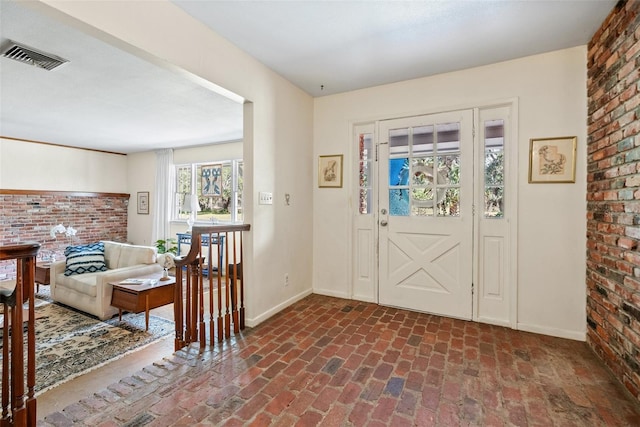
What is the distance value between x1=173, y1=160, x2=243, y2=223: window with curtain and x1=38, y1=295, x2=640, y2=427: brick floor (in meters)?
3.67

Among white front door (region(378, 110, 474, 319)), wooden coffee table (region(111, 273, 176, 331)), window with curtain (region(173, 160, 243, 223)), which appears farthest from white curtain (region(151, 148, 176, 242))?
white front door (region(378, 110, 474, 319))

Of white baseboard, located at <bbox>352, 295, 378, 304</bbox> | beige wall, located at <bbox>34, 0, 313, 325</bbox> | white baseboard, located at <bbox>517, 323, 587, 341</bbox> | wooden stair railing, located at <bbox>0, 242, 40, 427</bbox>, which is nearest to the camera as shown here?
wooden stair railing, located at <bbox>0, 242, 40, 427</bbox>

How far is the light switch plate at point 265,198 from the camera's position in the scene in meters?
2.81

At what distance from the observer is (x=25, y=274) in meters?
1.38

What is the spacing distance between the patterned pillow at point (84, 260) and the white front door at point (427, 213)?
3.70 m

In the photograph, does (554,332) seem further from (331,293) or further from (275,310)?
(275,310)

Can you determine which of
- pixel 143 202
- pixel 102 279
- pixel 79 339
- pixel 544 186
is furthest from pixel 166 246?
pixel 544 186

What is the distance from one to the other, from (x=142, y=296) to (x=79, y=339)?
64 centimetres

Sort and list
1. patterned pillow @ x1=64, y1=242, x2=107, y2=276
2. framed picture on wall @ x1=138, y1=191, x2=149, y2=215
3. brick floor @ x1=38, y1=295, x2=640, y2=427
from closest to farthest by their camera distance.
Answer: brick floor @ x1=38, y1=295, x2=640, y2=427 < patterned pillow @ x1=64, y1=242, x2=107, y2=276 < framed picture on wall @ x1=138, y1=191, x2=149, y2=215

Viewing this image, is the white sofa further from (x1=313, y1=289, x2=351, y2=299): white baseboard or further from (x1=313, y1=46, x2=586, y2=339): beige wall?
(x1=313, y1=46, x2=586, y2=339): beige wall

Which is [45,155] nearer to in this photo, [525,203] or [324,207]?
[324,207]

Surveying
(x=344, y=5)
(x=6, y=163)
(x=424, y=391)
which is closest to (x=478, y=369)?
(x=424, y=391)

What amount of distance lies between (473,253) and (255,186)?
221 centimetres

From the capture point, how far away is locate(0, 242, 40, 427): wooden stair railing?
1.31 meters
